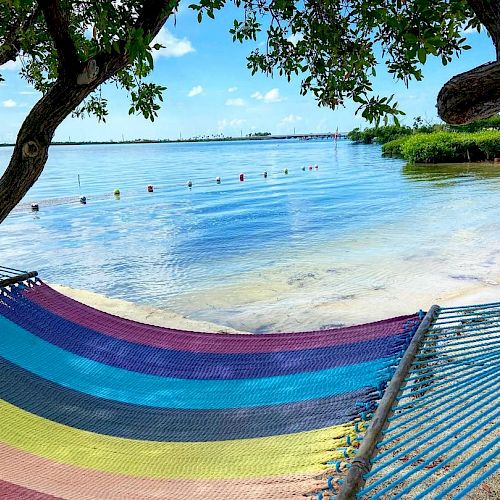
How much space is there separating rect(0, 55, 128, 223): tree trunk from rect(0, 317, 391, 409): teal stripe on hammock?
0.91 m

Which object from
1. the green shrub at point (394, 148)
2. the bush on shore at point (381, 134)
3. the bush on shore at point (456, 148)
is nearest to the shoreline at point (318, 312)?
the bush on shore at point (456, 148)

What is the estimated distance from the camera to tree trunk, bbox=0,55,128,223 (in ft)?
7.48

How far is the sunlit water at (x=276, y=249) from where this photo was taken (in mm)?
7074

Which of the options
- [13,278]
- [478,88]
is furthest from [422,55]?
[13,278]

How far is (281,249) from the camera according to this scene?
36.4 ft

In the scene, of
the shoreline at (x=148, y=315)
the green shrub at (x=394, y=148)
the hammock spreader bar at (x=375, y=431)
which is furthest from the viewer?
the green shrub at (x=394, y=148)

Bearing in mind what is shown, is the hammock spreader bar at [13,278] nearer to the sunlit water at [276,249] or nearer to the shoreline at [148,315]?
the shoreline at [148,315]

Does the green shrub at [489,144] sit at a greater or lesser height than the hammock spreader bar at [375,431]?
greater

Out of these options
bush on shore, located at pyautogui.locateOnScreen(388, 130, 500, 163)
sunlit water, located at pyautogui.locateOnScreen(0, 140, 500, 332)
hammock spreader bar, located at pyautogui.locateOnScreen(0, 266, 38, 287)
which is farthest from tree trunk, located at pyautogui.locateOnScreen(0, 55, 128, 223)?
bush on shore, located at pyautogui.locateOnScreen(388, 130, 500, 163)

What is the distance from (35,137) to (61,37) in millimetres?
425

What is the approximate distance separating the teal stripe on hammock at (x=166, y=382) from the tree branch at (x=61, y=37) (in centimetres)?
147

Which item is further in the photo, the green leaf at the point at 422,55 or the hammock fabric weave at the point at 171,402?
the green leaf at the point at 422,55

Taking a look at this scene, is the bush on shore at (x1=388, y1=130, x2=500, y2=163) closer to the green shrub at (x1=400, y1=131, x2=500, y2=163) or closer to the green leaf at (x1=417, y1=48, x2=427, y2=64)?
the green shrub at (x1=400, y1=131, x2=500, y2=163)

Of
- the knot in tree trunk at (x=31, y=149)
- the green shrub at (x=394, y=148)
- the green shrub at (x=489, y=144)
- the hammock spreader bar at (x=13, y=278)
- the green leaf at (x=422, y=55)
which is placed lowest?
the hammock spreader bar at (x=13, y=278)
